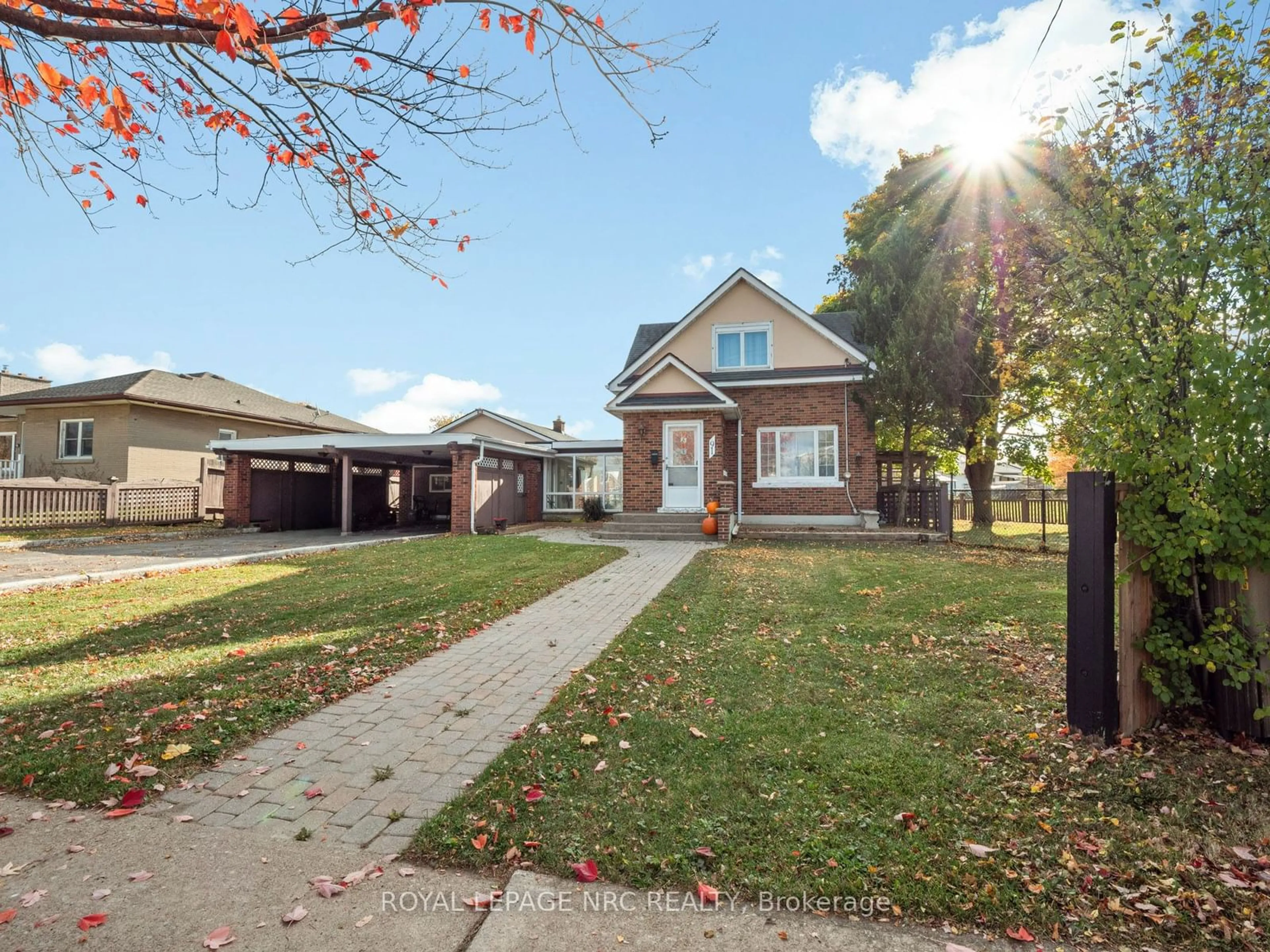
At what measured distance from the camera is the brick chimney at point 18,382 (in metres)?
29.0

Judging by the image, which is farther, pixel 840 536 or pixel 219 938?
pixel 840 536

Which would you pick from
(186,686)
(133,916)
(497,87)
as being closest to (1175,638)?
(133,916)

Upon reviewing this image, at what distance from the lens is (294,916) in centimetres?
226

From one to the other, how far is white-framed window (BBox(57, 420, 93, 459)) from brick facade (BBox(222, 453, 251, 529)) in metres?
8.74

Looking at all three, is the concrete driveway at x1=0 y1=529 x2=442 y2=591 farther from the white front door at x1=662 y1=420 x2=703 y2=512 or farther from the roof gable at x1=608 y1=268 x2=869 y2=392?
the roof gable at x1=608 y1=268 x2=869 y2=392

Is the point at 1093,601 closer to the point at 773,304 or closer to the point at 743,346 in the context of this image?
the point at 743,346

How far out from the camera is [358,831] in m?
2.82

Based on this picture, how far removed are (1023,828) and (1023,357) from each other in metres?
15.8

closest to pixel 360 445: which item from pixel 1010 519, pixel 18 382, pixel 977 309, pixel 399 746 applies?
pixel 399 746

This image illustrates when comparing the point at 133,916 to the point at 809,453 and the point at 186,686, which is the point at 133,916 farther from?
the point at 809,453

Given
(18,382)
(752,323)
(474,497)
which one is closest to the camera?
(474,497)

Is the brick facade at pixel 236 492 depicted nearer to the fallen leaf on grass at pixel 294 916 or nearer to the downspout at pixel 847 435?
the downspout at pixel 847 435

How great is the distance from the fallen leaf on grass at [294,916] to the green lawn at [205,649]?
1587mm

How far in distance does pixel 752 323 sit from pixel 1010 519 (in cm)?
1655
